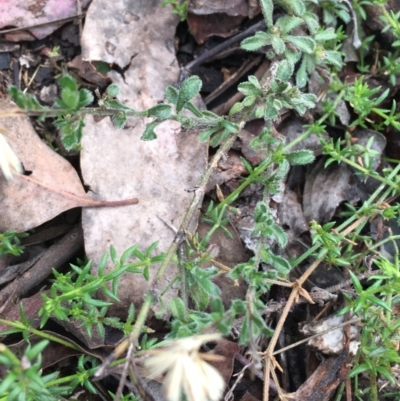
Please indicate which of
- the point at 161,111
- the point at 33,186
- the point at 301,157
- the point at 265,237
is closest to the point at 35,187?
the point at 33,186

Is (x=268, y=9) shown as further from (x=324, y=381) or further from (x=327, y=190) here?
(x=324, y=381)

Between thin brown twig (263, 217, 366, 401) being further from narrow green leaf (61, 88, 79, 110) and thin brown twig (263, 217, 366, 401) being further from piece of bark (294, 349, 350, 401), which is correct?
narrow green leaf (61, 88, 79, 110)

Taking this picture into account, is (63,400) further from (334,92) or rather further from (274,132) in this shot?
(334,92)

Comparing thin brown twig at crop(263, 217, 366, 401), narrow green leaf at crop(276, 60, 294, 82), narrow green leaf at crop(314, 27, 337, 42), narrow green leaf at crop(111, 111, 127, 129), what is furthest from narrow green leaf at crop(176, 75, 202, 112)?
thin brown twig at crop(263, 217, 366, 401)

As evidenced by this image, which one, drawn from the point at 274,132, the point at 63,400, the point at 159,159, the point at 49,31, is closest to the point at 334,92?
the point at 274,132

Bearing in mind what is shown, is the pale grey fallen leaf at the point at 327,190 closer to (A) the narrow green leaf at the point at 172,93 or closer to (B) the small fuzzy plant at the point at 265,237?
(B) the small fuzzy plant at the point at 265,237

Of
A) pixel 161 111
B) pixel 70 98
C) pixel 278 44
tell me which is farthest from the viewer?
pixel 278 44
